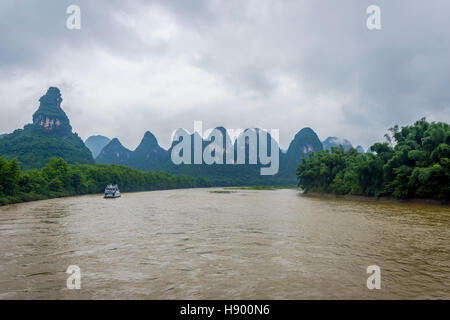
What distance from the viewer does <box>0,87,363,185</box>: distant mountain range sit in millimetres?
80038

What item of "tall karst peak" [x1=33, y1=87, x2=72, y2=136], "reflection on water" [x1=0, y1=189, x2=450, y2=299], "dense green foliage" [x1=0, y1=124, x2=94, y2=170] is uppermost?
"tall karst peak" [x1=33, y1=87, x2=72, y2=136]

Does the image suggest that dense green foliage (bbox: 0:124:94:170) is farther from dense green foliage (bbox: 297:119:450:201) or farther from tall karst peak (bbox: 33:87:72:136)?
dense green foliage (bbox: 297:119:450:201)

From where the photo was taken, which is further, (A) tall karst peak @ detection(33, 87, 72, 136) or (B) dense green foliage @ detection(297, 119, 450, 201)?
(A) tall karst peak @ detection(33, 87, 72, 136)

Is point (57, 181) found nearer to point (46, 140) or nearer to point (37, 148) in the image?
point (37, 148)

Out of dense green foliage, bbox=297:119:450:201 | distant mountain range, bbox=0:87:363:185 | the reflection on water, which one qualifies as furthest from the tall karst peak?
the reflection on water

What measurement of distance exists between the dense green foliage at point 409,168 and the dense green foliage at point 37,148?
6913cm

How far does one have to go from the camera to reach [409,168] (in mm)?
31625

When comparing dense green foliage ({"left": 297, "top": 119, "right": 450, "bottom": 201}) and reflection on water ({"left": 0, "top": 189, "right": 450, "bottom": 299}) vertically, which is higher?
dense green foliage ({"left": 297, "top": 119, "right": 450, "bottom": 201})

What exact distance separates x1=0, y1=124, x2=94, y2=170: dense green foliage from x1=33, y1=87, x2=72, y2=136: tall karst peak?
→ 250 centimetres

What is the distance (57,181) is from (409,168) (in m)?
47.4

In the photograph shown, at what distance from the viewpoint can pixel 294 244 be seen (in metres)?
10.9

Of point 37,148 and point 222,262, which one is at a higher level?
point 37,148

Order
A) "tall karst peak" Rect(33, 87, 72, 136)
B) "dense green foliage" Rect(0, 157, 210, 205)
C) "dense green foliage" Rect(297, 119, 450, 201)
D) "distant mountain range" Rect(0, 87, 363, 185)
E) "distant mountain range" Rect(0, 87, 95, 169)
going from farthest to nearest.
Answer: "tall karst peak" Rect(33, 87, 72, 136) < "distant mountain range" Rect(0, 87, 363, 185) < "distant mountain range" Rect(0, 87, 95, 169) < "dense green foliage" Rect(0, 157, 210, 205) < "dense green foliage" Rect(297, 119, 450, 201)

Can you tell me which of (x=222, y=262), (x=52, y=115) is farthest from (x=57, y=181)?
(x=52, y=115)
